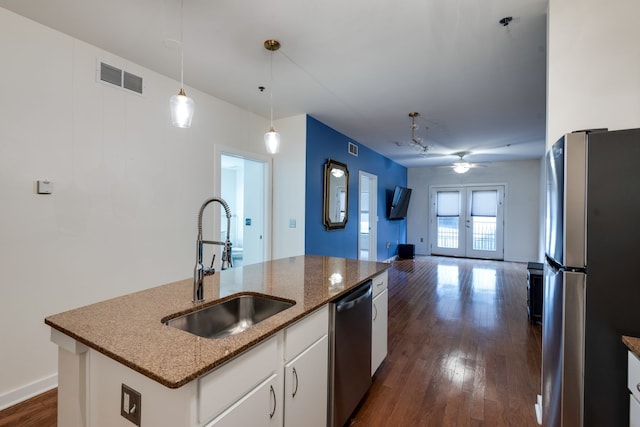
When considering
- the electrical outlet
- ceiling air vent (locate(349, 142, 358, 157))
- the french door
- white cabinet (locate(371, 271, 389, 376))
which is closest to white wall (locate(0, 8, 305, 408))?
the electrical outlet

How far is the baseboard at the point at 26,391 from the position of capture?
1.97 metres

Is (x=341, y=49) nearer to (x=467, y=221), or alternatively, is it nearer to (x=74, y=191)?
(x=74, y=191)

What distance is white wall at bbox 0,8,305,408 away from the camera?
6.54 ft

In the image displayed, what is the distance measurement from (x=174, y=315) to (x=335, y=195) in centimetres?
358

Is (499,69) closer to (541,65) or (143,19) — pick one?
(541,65)

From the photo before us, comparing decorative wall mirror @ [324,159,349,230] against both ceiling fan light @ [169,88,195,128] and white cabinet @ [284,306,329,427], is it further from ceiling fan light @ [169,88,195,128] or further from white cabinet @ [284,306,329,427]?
white cabinet @ [284,306,329,427]

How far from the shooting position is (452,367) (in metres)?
2.51

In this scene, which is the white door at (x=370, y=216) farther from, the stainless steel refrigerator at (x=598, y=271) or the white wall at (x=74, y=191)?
the stainless steel refrigerator at (x=598, y=271)

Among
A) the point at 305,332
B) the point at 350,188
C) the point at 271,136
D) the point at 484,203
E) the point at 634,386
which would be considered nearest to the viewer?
the point at 634,386

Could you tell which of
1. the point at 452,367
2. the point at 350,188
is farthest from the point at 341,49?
the point at 350,188

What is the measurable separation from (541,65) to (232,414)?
135 inches

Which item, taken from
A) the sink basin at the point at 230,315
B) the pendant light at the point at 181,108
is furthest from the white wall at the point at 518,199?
the pendant light at the point at 181,108

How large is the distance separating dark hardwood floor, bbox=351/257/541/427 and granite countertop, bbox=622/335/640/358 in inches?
44.6

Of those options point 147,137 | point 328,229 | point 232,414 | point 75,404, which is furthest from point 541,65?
point 75,404
